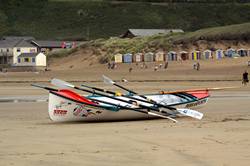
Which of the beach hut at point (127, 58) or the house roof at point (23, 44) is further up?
the house roof at point (23, 44)

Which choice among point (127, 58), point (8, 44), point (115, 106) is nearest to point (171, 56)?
point (127, 58)

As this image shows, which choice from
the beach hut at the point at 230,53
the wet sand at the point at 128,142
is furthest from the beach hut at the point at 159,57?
the wet sand at the point at 128,142

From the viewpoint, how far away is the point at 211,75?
43375 mm

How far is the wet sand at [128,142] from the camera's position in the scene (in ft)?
32.0

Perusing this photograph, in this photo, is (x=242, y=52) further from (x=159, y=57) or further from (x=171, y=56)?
(x=159, y=57)

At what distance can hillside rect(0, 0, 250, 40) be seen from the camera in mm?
117500

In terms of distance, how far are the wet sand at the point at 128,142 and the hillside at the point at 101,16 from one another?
93.1 meters

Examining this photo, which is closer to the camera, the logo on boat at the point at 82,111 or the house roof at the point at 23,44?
the logo on boat at the point at 82,111

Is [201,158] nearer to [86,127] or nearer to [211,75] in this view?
[86,127]

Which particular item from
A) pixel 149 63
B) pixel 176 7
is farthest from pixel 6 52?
pixel 176 7

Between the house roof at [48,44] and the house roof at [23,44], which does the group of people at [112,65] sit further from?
the house roof at [48,44]

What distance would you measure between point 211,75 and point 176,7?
92.2m

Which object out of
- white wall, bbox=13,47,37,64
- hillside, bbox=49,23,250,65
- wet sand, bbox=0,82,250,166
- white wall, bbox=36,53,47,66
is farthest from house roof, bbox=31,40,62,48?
wet sand, bbox=0,82,250,166

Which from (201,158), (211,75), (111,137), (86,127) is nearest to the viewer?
(201,158)
